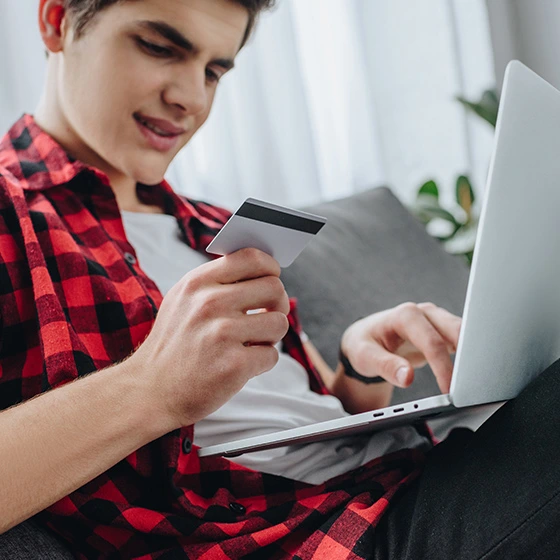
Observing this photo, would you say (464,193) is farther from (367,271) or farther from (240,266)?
(240,266)

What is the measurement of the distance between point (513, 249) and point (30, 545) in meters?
0.55

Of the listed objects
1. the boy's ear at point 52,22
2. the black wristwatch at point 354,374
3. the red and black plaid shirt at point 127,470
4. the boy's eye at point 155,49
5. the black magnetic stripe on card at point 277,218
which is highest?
the boy's ear at point 52,22

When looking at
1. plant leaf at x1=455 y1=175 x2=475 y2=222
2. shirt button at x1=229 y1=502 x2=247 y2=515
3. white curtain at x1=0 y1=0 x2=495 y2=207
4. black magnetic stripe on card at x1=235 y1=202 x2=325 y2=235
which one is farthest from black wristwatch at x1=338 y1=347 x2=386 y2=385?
plant leaf at x1=455 y1=175 x2=475 y2=222

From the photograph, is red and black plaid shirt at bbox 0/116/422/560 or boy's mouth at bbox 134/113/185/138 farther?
boy's mouth at bbox 134/113/185/138

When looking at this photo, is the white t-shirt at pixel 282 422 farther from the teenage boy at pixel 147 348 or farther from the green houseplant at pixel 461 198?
the green houseplant at pixel 461 198

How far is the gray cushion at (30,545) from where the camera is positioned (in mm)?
686

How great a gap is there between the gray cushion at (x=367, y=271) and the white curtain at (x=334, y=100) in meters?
0.48

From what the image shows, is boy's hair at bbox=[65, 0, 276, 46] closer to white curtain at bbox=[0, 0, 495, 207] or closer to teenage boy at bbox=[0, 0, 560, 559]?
teenage boy at bbox=[0, 0, 560, 559]

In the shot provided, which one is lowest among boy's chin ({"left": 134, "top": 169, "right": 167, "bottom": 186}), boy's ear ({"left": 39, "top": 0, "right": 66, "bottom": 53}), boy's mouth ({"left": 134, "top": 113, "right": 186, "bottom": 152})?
boy's chin ({"left": 134, "top": 169, "right": 167, "bottom": 186})

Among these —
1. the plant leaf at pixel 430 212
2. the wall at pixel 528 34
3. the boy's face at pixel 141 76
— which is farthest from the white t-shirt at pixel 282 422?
the wall at pixel 528 34

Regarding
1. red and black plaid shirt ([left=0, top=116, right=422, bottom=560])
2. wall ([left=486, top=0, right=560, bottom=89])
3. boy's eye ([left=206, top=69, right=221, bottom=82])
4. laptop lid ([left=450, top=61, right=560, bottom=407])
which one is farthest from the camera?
wall ([left=486, top=0, right=560, bottom=89])

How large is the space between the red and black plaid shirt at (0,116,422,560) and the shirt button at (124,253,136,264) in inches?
0.8

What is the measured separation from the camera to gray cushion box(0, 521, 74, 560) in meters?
0.69

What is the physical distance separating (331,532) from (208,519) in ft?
0.46
